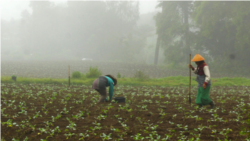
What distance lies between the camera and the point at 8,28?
11431cm

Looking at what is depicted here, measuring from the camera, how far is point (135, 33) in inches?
2734

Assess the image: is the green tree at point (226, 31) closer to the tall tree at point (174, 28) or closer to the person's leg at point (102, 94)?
the tall tree at point (174, 28)

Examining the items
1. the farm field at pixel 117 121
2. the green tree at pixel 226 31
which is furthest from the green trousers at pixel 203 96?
the green tree at pixel 226 31

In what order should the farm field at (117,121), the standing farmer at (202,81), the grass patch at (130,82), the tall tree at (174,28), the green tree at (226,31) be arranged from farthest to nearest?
the tall tree at (174,28) → the green tree at (226,31) → the grass patch at (130,82) → the standing farmer at (202,81) → the farm field at (117,121)

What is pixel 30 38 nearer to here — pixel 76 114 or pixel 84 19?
pixel 84 19

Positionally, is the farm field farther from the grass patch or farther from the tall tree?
the tall tree

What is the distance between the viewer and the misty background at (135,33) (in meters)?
33.2

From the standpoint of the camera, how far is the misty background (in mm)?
33156

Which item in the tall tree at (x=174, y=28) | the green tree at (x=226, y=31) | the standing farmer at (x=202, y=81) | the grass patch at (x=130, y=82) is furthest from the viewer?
the tall tree at (x=174, y=28)

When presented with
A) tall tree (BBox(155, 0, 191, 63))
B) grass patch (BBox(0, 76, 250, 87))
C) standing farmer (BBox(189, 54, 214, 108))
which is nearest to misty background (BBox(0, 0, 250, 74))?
tall tree (BBox(155, 0, 191, 63))

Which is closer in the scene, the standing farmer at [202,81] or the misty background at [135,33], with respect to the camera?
the standing farmer at [202,81]

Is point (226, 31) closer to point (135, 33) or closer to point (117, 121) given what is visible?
point (117, 121)

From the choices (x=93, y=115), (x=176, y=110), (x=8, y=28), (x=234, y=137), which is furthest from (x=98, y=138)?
(x=8, y=28)

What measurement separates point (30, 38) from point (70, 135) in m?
85.2
